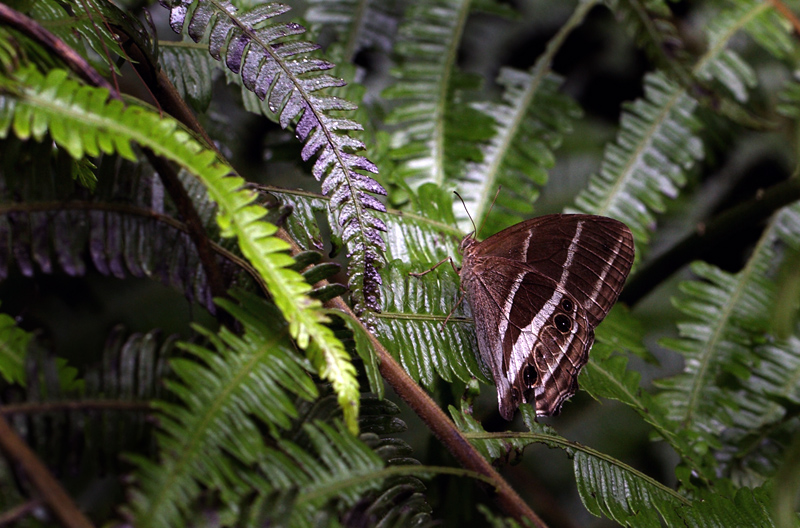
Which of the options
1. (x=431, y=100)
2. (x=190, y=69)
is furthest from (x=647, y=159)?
(x=190, y=69)

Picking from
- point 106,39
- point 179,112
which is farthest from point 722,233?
point 106,39

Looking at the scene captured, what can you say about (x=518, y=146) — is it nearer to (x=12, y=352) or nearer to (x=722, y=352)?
(x=722, y=352)

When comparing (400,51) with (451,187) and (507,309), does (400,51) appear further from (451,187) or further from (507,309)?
(507,309)

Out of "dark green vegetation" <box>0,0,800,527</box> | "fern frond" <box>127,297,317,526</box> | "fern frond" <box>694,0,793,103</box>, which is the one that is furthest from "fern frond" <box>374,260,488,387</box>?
"fern frond" <box>694,0,793,103</box>

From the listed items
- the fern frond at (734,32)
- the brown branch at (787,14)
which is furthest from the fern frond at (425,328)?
the brown branch at (787,14)

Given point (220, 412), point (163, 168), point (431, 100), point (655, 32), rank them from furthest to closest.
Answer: point (431, 100)
point (655, 32)
point (163, 168)
point (220, 412)

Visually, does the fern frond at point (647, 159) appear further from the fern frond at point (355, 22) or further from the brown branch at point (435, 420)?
the brown branch at point (435, 420)
